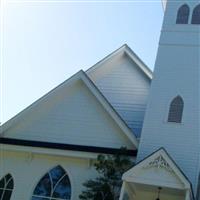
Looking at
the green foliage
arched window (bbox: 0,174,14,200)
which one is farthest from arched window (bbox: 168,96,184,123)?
arched window (bbox: 0,174,14,200)

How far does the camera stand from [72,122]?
17734 millimetres

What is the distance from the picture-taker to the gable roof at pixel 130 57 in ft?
66.7

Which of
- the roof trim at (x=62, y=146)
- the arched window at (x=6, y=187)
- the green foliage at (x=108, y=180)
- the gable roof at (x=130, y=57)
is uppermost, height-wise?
the gable roof at (x=130, y=57)

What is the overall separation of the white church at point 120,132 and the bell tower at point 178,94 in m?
0.03

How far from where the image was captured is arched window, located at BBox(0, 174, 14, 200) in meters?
16.9

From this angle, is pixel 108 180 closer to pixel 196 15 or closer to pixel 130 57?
pixel 196 15

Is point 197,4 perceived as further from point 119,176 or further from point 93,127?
point 119,176

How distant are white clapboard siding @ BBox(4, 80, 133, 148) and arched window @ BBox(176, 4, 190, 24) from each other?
14.8 ft

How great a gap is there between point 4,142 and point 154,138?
5818 millimetres

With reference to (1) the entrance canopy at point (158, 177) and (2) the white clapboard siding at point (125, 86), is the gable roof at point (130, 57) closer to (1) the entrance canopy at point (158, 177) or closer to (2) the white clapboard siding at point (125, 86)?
(2) the white clapboard siding at point (125, 86)

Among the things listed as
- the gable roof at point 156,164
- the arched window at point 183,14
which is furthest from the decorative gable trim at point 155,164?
the arched window at point 183,14

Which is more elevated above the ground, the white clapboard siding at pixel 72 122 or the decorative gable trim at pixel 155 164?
the white clapboard siding at pixel 72 122

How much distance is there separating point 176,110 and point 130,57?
558cm

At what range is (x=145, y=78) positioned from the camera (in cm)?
2038
